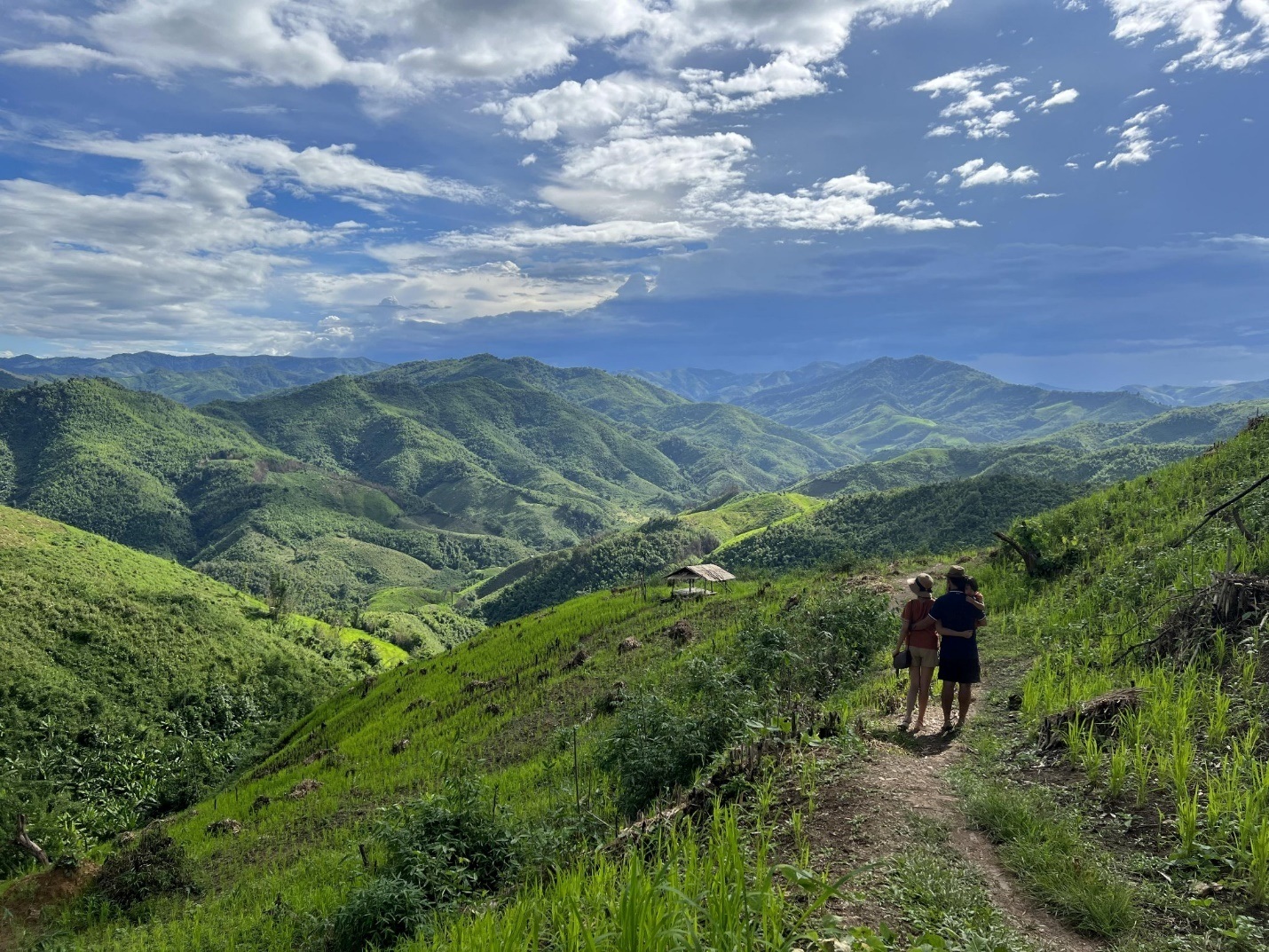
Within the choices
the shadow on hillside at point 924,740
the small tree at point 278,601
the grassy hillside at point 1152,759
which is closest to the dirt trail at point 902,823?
the shadow on hillside at point 924,740

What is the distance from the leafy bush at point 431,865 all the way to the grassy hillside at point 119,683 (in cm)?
2931

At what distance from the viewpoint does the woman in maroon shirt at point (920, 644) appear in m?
9.80

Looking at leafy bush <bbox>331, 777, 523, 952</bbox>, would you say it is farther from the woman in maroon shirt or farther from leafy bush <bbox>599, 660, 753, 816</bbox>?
the woman in maroon shirt

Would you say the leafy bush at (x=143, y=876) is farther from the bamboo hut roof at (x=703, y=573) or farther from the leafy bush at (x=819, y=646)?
the bamboo hut roof at (x=703, y=573)

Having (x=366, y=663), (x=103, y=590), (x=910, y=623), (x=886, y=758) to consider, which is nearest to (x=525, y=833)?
(x=886, y=758)

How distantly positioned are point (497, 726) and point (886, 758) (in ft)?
67.8

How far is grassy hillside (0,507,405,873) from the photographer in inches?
1337

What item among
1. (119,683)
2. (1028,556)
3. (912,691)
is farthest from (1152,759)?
(119,683)

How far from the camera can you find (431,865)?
8250mm

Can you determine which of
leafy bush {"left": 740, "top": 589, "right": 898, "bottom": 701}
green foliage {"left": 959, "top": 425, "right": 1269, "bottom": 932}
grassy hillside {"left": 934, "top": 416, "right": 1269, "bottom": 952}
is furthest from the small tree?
grassy hillside {"left": 934, "top": 416, "right": 1269, "bottom": 952}

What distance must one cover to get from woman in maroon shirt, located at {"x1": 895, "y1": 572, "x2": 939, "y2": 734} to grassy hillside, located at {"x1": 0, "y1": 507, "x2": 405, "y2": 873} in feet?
117

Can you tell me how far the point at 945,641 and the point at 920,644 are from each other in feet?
1.52

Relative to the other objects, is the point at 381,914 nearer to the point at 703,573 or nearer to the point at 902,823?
the point at 902,823

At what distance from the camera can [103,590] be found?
51.0m
